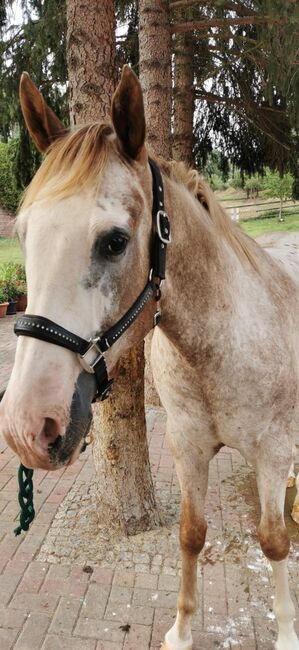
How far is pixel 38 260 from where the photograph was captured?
1334 millimetres

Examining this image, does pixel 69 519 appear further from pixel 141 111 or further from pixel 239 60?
pixel 239 60

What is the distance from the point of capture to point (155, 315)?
5.60 ft

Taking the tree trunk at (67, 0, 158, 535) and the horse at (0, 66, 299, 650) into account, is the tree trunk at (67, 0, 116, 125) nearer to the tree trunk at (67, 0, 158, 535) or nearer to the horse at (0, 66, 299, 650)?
the tree trunk at (67, 0, 158, 535)

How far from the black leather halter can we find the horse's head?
0.8 inches

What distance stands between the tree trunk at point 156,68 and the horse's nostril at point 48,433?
334 centimetres

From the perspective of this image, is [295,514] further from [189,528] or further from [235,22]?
[235,22]

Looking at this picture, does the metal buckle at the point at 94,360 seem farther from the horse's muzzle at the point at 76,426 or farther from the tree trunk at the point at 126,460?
the tree trunk at the point at 126,460

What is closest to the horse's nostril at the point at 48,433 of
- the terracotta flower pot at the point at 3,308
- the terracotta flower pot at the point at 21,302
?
the terracotta flower pot at the point at 3,308

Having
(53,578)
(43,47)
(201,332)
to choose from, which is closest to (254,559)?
A: (53,578)

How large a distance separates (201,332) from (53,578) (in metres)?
2.03

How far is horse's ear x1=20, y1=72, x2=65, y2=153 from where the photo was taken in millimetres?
1649

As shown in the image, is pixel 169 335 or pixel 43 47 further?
pixel 43 47

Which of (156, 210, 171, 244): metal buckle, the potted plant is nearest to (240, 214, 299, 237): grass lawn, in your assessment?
the potted plant

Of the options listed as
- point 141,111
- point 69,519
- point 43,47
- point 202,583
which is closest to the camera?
point 141,111
